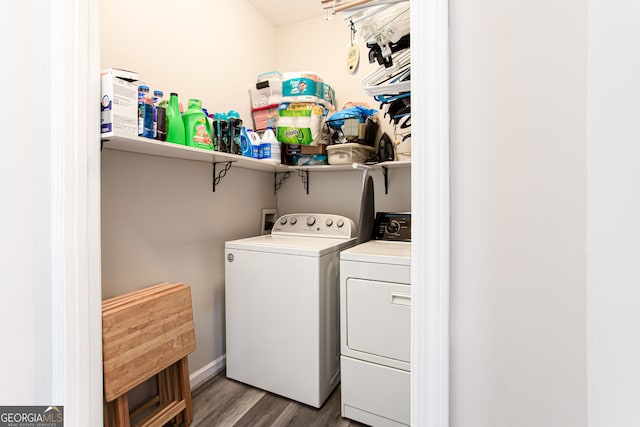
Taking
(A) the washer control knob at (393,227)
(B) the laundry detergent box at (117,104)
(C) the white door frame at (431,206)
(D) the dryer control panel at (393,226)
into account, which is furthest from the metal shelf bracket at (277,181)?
(C) the white door frame at (431,206)

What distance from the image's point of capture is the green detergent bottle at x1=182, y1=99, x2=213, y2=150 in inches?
63.5

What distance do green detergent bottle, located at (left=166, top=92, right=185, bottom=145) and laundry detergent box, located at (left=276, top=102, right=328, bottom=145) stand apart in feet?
2.51

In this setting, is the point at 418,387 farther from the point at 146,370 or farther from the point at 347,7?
the point at 146,370

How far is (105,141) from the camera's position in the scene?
1.36 m

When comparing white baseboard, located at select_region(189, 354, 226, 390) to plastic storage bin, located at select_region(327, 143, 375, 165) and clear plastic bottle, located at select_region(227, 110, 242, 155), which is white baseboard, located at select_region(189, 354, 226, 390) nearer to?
clear plastic bottle, located at select_region(227, 110, 242, 155)

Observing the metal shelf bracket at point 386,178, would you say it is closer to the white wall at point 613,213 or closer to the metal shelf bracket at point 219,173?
the metal shelf bracket at point 219,173

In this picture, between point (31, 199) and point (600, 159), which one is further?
point (31, 199)

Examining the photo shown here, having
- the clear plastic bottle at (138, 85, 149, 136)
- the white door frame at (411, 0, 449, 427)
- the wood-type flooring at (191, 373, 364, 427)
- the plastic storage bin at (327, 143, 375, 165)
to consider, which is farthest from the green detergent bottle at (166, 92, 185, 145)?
the wood-type flooring at (191, 373, 364, 427)

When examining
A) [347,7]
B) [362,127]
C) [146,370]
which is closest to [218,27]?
[362,127]

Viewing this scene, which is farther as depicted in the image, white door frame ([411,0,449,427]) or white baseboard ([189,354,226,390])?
white baseboard ([189,354,226,390])

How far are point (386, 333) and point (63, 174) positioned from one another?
1.54 metres

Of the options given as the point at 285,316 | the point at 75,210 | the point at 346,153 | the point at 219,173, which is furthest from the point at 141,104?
the point at 285,316

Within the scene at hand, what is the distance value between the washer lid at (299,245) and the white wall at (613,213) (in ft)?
4.28

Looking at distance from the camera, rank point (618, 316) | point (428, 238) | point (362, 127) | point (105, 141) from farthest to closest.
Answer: point (362, 127) → point (105, 141) → point (428, 238) → point (618, 316)
